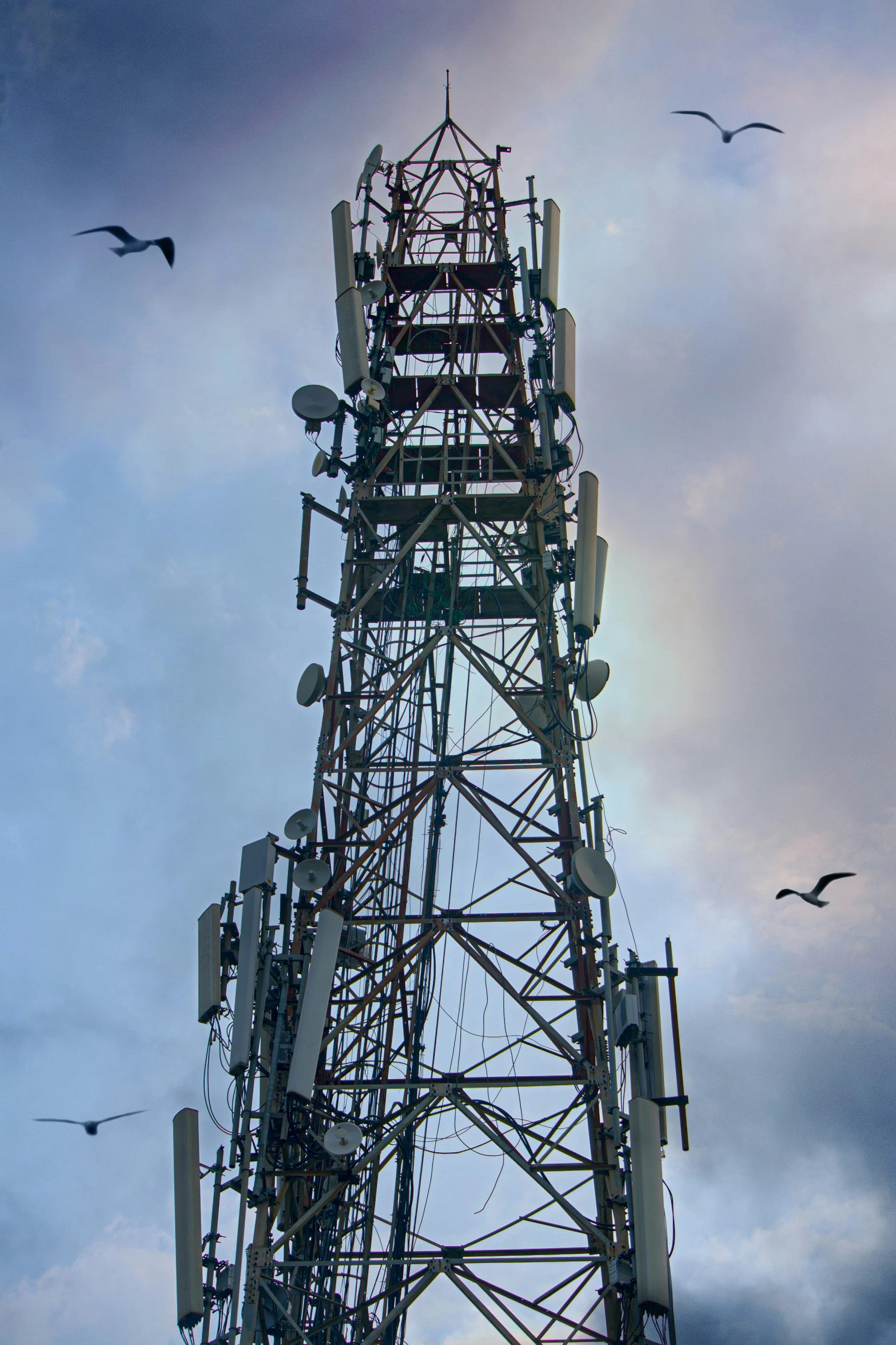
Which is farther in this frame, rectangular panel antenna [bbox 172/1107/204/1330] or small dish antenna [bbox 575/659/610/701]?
small dish antenna [bbox 575/659/610/701]

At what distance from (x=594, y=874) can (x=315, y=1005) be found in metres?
4.46

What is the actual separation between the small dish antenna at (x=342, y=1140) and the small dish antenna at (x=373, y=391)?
1304cm

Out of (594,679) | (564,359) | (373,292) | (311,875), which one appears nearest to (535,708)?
(594,679)

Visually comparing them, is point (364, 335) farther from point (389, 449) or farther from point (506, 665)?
point (506, 665)

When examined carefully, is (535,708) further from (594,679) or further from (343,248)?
(343,248)

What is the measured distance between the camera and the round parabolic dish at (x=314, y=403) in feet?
84.4

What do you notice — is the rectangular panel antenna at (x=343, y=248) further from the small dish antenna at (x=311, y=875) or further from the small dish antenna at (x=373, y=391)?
the small dish antenna at (x=311, y=875)

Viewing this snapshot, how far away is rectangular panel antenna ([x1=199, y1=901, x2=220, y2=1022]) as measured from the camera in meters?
20.6

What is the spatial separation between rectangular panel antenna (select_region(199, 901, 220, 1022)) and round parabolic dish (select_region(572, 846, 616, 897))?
538 centimetres

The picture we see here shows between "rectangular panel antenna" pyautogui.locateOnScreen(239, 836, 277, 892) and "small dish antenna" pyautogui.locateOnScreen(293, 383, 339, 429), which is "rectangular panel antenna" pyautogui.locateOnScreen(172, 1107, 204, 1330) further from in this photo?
"small dish antenna" pyautogui.locateOnScreen(293, 383, 339, 429)

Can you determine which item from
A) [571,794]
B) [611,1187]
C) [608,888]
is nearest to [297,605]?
[571,794]

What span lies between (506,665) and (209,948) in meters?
6.64

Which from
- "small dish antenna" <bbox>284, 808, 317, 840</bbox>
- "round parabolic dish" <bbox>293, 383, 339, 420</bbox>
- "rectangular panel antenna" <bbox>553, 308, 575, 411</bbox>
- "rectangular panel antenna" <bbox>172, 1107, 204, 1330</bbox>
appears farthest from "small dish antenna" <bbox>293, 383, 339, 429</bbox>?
"rectangular panel antenna" <bbox>172, 1107, 204, 1330</bbox>

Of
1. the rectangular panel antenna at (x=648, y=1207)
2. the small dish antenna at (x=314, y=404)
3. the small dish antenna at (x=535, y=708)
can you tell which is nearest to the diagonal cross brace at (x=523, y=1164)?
the rectangular panel antenna at (x=648, y=1207)
